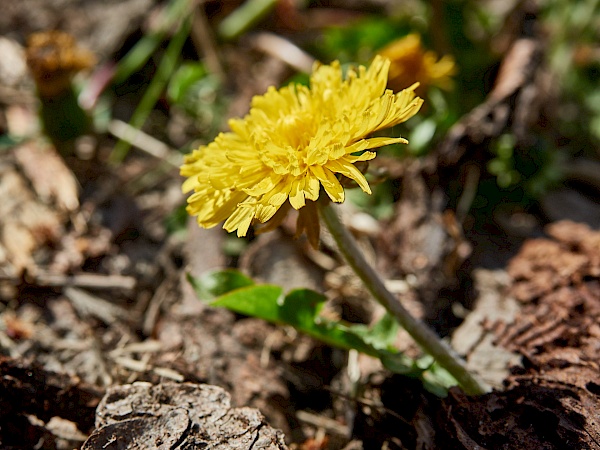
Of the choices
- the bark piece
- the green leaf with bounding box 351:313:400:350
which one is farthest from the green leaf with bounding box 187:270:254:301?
the green leaf with bounding box 351:313:400:350

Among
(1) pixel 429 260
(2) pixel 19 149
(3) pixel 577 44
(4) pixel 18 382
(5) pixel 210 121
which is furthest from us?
(3) pixel 577 44

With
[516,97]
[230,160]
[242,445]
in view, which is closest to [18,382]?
[242,445]

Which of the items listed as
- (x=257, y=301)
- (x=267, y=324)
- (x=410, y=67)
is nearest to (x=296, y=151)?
(x=257, y=301)

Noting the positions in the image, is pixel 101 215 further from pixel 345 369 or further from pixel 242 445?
pixel 242 445

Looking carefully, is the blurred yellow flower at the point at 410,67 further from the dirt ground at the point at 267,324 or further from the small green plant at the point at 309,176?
the small green plant at the point at 309,176

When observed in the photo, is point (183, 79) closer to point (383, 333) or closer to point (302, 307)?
point (302, 307)

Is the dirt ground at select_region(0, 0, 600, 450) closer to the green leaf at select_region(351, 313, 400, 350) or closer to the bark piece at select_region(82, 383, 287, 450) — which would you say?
the bark piece at select_region(82, 383, 287, 450)
